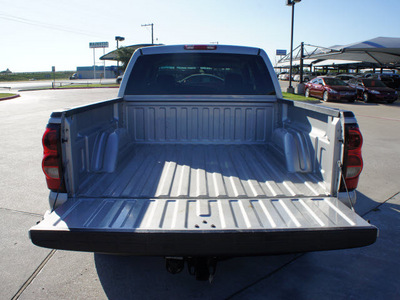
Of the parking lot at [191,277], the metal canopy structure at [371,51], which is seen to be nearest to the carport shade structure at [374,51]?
the metal canopy structure at [371,51]

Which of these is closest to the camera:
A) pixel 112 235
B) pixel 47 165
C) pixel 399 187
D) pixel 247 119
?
pixel 112 235

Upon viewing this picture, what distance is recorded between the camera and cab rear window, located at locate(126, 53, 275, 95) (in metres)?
4.46

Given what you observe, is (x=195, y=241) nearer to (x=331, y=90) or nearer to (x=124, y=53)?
(x=331, y=90)

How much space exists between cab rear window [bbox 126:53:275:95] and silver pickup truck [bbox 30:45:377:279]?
1cm

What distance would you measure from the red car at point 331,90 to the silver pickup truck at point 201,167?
1782 centimetres

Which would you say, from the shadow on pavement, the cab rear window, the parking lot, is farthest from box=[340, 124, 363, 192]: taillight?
the cab rear window

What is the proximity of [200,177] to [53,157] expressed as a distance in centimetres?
134

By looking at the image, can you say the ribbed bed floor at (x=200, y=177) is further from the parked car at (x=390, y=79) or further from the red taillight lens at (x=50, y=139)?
the parked car at (x=390, y=79)

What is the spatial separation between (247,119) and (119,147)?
172 centimetres

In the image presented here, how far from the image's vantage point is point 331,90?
68.1 feet

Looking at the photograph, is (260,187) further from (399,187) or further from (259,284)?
(399,187)

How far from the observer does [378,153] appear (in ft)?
27.0

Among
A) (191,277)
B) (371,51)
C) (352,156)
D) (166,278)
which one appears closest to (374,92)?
(371,51)

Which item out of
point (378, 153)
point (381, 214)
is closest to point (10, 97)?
point (378, 153)
